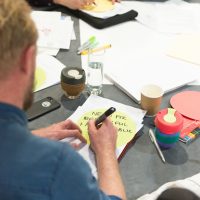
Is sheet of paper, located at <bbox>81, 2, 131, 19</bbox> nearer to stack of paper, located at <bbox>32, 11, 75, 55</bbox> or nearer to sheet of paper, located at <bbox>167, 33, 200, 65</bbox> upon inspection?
stack of paper, located at <bbox>32, 11, 75, 55</bbox>

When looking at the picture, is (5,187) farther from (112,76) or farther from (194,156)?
(112,76)

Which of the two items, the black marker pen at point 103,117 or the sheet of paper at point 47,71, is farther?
the sheet of paper at point 47,71

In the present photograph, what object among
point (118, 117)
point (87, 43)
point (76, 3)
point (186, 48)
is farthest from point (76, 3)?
point (118, 117)

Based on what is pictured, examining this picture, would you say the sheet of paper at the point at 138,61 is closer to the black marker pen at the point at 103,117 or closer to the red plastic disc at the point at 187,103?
the red plastic disc at the point at 187,103

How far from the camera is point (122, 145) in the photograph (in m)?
1.14

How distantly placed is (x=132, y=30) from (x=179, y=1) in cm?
45

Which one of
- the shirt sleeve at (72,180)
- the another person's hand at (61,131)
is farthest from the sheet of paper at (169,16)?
the shirt sleeve at (72,180)

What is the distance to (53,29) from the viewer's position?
171 centimetres

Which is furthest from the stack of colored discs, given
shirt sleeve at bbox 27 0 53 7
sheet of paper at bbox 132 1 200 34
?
shirt sleeve at bbox 27 0 53 7

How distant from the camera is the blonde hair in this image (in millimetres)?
660

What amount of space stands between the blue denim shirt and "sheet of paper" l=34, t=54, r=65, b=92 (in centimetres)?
65

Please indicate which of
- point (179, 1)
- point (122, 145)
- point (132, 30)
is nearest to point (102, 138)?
point (122, 145)

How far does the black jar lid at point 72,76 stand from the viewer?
129 cm

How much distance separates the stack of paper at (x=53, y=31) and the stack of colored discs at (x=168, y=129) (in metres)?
0.61
